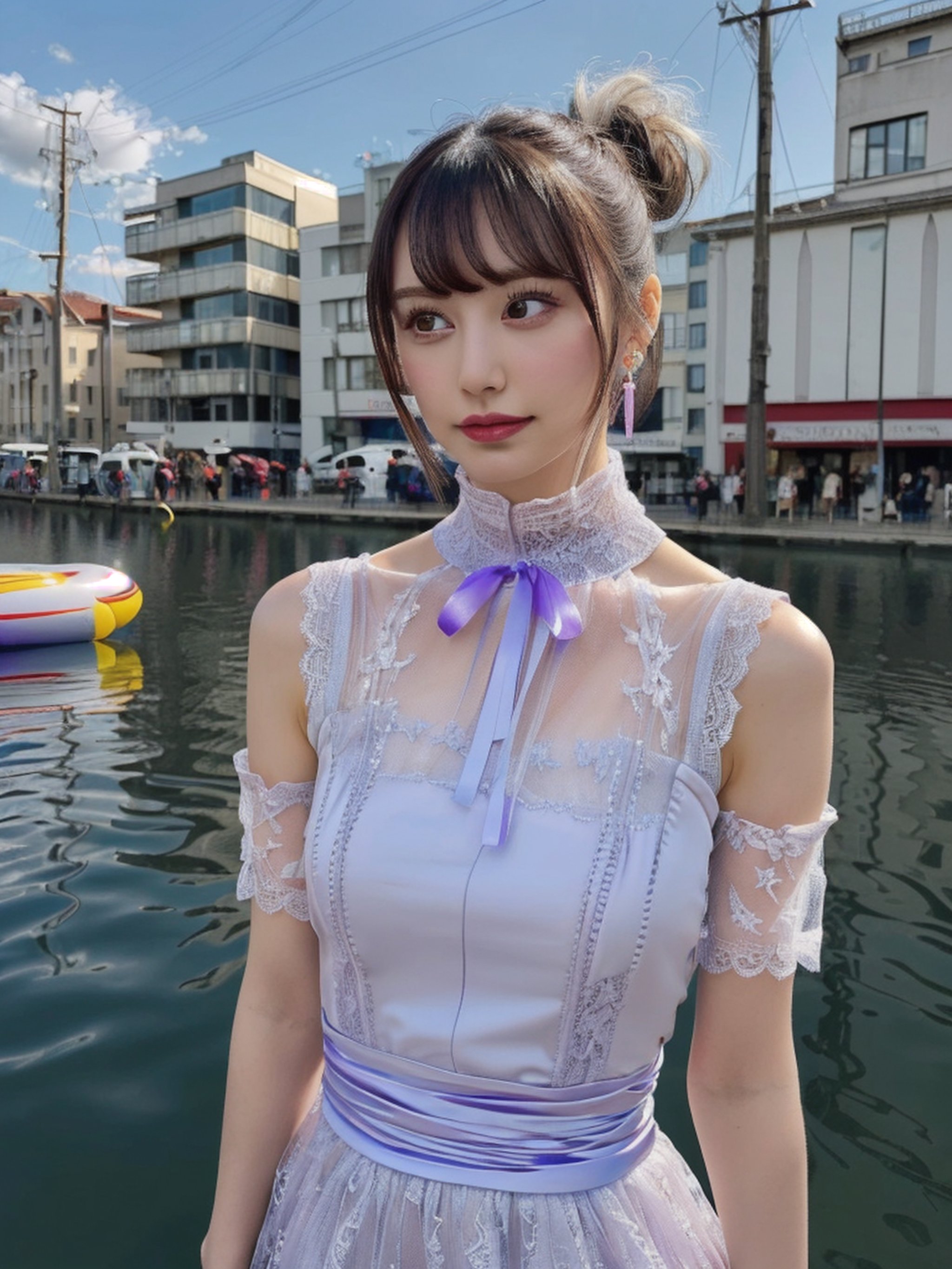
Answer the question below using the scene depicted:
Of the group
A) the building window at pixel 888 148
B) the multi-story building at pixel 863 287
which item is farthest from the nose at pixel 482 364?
the building window at pixel 888 148

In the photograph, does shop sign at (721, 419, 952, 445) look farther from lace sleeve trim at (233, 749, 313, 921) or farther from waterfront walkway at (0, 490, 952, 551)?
lace sleeve trim at (233, 749, 313, 921)

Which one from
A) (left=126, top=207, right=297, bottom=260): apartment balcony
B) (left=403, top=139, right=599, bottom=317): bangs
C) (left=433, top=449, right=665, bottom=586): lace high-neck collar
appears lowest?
(left=433, top=449, right=665, bottom=586): lace high-neck collar

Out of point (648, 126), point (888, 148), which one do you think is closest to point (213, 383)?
point (888, 148)

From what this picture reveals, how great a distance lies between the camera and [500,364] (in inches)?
52.8

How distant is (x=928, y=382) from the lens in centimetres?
2888

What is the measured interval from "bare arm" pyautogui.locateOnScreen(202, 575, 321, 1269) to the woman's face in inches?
12.9

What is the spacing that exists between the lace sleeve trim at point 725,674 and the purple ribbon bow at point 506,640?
168mm

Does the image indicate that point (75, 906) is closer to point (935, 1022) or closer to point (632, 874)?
point (935, 1022)

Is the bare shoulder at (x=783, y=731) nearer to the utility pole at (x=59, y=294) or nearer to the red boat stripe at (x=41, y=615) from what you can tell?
the red boat stripe at (x=41, y=615)

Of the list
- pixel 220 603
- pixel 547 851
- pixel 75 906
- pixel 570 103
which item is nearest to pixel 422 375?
pixel 570 103

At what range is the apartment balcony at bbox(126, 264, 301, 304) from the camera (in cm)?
4653

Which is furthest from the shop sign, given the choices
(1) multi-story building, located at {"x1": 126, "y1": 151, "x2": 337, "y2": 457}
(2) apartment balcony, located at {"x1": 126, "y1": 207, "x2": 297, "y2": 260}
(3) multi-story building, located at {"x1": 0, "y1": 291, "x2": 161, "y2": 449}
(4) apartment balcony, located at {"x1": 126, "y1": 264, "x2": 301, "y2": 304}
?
(3) multi-story building, located at {"x1": 0, "y1": 291, "x2": 161, "y2": 449}

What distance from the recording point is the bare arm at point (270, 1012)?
143 cm

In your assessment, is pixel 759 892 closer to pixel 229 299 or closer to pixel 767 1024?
pixel 767 1024
